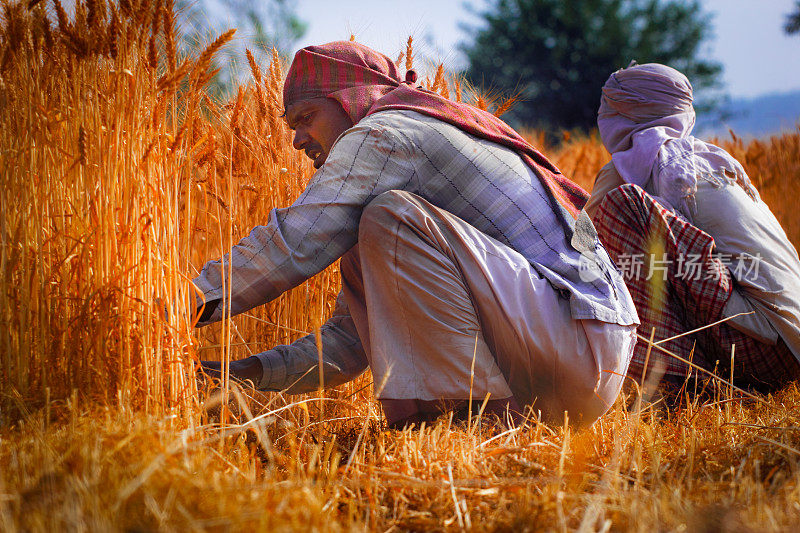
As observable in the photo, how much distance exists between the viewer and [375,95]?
1.85 meters

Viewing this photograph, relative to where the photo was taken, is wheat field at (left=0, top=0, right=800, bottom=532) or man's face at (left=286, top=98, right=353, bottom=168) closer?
wheat field at (left=0, top=0, right=800, bottom=532)

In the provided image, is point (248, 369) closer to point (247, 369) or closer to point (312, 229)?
point (247, 369)

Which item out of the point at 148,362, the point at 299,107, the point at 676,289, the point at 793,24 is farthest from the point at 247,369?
the point at 793,24

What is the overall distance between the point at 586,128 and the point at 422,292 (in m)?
15.7

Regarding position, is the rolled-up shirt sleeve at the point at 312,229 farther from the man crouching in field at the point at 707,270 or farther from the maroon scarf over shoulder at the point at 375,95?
the man crouching in field at the point at 707,270

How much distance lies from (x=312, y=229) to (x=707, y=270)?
3.81ft

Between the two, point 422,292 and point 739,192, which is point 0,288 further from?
point 739,192

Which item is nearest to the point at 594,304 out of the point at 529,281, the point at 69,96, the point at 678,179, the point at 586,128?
the point at 529,281

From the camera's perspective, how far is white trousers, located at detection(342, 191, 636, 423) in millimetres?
1585

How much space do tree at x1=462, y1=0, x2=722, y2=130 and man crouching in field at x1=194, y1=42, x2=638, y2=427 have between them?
14442mm

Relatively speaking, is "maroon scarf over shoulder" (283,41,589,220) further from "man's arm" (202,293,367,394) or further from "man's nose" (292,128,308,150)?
"man's arm" (202,293,367,394)

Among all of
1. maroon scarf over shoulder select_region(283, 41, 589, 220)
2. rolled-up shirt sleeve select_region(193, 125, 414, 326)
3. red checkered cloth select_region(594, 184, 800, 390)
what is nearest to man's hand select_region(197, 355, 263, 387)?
rolled-up shirt sleeve select_region(193, 125, 414, 326)

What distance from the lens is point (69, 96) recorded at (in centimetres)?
143

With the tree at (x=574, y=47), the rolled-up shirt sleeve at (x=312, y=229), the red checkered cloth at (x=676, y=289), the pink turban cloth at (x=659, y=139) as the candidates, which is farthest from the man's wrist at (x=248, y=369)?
the tree at (x=574, y=47)
